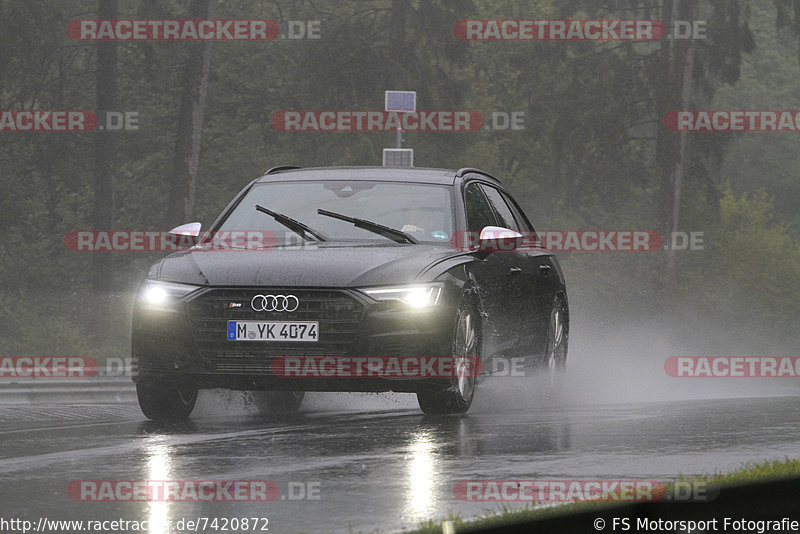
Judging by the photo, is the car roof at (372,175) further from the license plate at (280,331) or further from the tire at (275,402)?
the license plate at (280,331)

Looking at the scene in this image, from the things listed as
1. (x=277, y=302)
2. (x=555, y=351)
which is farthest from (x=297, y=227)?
(x=555, y=351)

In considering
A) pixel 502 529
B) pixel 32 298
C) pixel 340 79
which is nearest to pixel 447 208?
pixel 502 529

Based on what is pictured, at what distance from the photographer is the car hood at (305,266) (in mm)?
9602

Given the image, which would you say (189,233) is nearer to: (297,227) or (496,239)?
(297,227)

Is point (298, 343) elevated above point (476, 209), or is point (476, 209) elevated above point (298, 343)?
point (476, 209)

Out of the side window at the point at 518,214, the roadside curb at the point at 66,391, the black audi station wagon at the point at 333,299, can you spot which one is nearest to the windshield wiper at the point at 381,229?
the black audi station wagon at the point at 333,299

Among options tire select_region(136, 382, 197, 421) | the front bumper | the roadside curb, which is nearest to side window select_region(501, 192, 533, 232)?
the front bumper

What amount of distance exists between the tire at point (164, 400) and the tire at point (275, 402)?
1.01 meters

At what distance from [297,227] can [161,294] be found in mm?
1223

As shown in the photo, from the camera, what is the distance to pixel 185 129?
34906mm

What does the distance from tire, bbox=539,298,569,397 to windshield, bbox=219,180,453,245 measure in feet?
7.08

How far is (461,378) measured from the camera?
10.2m

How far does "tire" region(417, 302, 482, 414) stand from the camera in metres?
9.93

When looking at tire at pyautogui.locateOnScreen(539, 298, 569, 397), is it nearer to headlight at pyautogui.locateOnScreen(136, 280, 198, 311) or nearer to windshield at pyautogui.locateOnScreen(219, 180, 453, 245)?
windshield at pyautogui.locateOnScreen(219, 180, 453, 245)
